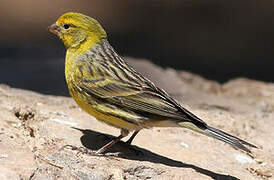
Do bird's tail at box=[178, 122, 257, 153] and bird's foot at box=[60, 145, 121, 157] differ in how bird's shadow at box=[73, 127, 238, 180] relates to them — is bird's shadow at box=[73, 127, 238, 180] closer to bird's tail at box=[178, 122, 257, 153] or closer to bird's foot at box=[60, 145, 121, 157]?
bird's foot at box=[60, 145, 121, 157]

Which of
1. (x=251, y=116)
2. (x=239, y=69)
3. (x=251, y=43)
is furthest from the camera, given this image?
(x=251, y=43)

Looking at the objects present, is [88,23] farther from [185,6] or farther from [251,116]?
[185,6]

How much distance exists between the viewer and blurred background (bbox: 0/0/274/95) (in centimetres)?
A: 1446

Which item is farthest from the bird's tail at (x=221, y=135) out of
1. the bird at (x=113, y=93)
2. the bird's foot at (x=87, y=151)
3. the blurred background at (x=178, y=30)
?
the blurred background at (x=178, y=30)

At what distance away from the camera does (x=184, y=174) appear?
5566 millimetres

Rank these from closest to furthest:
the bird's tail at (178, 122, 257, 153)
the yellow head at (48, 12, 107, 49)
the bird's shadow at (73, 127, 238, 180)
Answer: the bird's tail at (178, 122, 257, 153) < the bird's shadow at (73, 127, 238, 180) < the yellow head at (48, 12, 107, 49)

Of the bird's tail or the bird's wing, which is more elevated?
the bird's wing

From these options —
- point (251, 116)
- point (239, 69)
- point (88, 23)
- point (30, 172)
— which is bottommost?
point (239, 69)

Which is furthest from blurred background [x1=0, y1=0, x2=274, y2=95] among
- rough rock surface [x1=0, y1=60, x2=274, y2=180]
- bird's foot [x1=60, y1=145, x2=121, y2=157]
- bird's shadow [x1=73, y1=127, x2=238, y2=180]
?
bird's foot [x1=60, y1=145, x2=121, y2=157]

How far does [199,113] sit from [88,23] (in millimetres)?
2182

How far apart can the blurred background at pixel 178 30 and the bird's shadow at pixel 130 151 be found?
260 inches

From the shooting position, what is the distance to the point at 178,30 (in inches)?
655

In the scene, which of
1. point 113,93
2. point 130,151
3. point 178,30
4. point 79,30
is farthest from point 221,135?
point 178,30

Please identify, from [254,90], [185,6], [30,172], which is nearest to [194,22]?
[185,6]
